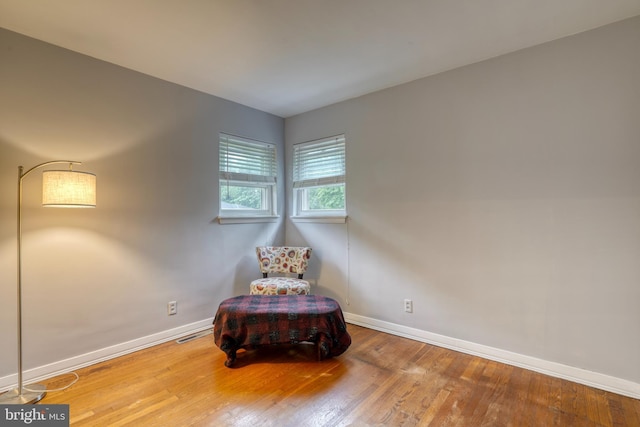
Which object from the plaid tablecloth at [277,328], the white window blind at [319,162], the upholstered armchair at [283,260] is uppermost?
the white window blind at [319,162]

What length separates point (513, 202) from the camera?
7.84ft

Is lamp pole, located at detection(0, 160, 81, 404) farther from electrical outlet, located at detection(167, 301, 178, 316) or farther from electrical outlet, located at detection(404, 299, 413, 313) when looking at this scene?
electrical outlet, located at detection(404, 299, 413, 313)

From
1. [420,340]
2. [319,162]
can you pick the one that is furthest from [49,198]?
[420,340]

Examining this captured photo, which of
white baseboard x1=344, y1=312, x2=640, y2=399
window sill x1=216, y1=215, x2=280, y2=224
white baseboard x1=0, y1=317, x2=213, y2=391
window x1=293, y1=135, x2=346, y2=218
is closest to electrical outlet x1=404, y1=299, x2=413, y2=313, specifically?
white baseboard x1=344, y1=312, x2=640, y2=399

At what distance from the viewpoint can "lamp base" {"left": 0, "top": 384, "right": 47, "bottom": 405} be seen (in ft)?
6.21

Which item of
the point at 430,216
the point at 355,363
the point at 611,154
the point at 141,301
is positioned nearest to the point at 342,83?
the point at 430,216

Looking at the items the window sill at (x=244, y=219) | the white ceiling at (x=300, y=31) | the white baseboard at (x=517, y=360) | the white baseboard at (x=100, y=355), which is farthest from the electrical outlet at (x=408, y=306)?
the white ceiling at (x=300, y=31)

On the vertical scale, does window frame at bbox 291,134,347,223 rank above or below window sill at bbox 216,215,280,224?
above

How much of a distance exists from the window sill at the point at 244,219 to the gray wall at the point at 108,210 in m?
0.08

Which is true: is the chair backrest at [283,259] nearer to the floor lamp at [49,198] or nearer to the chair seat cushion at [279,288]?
the chair seat cushion at [279,288]

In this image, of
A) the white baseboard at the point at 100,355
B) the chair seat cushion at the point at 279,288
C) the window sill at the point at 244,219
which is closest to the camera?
the white baseboard at the point at 100,355

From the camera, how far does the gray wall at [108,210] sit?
213cm

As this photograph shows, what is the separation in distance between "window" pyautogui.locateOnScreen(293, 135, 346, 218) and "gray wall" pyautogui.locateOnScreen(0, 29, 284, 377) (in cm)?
90

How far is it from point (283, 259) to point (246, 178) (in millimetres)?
1019
